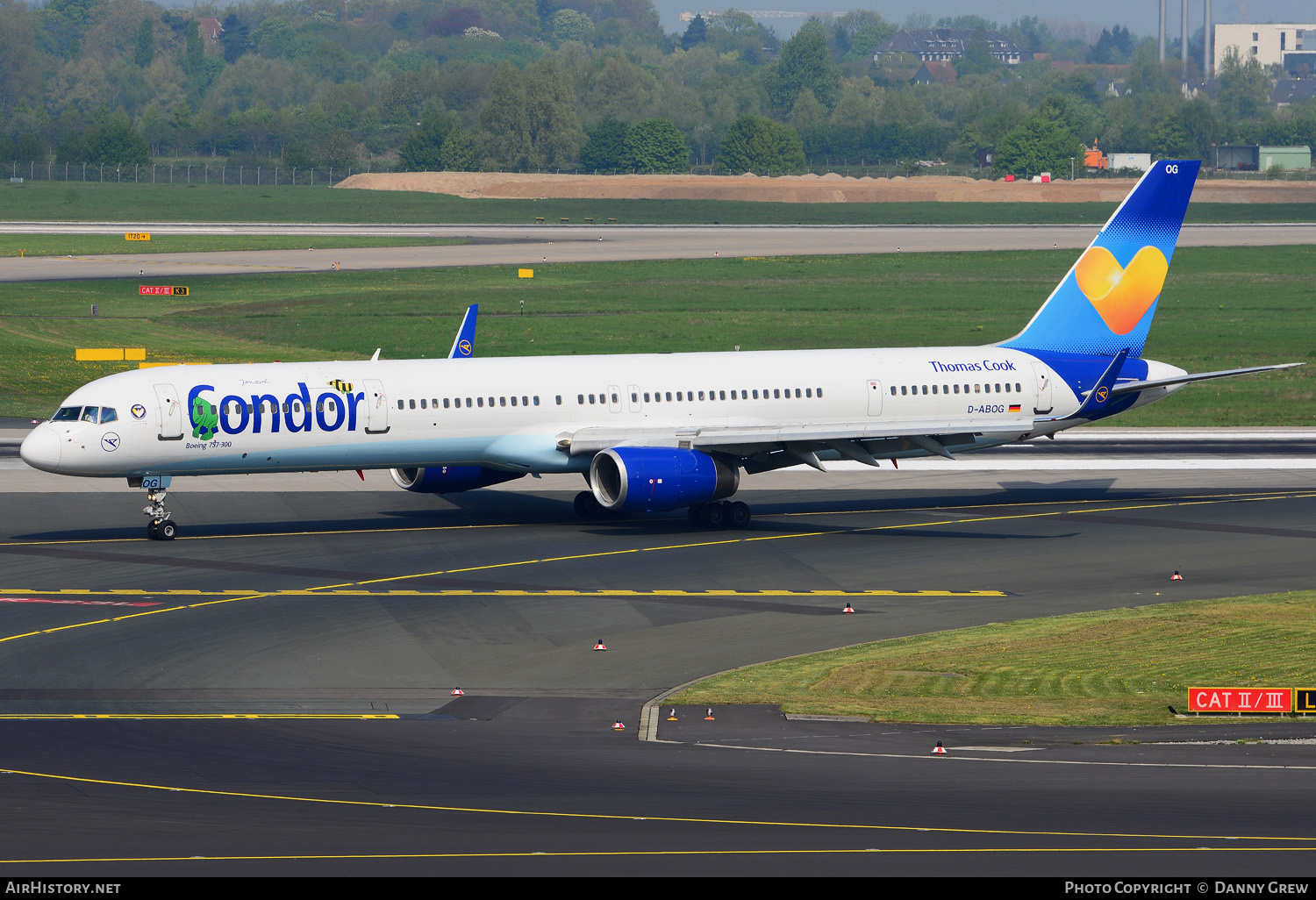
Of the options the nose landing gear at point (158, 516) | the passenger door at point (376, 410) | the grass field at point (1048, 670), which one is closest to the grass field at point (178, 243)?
the nose landing gear at point (158, 516)

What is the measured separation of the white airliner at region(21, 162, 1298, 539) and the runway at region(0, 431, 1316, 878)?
2084 millimetres

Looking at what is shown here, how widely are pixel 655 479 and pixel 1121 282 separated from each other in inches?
739

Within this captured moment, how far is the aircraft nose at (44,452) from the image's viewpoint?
44406mm

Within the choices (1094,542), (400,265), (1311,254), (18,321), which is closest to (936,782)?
(1094,542)

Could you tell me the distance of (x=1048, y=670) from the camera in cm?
3262

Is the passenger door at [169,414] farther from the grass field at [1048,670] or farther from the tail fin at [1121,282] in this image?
the tail fin at [1121,282]

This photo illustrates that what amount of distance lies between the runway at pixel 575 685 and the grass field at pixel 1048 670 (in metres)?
1.14

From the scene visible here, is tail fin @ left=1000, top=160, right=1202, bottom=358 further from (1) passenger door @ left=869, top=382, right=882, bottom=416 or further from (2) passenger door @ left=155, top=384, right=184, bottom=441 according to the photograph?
(2) passenger door @ left=155, top=384, right=184, bottom=441

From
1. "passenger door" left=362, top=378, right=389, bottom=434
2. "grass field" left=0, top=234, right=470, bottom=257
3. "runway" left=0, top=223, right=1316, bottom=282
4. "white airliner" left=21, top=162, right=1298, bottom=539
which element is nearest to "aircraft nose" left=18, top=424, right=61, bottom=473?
"white airliner" left=21, top=162, right=1298, bottom=539

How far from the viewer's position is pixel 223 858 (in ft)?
67.9

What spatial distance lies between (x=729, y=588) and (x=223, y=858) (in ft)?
71.1

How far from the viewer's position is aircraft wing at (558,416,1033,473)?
4784 centimetres

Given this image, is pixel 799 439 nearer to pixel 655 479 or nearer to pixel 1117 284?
pixel 655 479
